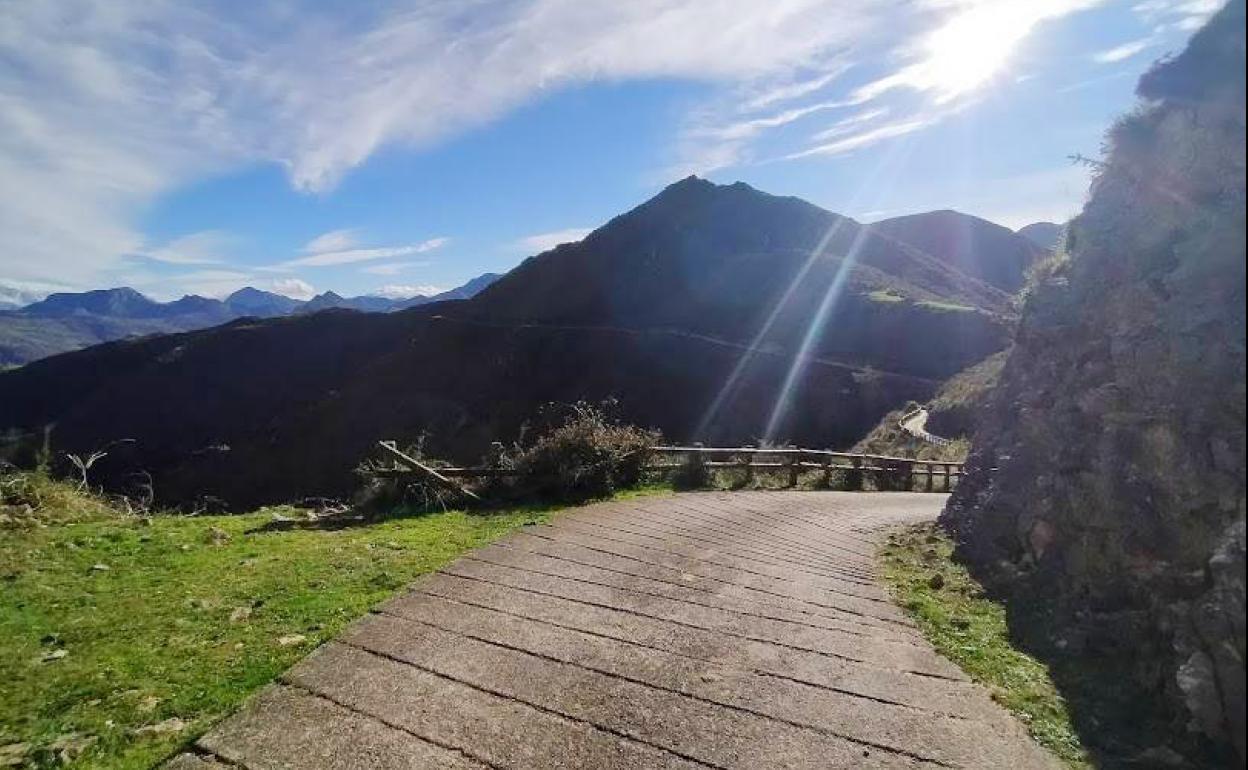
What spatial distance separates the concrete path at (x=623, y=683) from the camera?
14.8ft

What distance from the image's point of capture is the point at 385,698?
5.03 metres

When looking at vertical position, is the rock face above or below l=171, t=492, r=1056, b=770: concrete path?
above

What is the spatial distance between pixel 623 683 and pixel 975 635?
3583 mm

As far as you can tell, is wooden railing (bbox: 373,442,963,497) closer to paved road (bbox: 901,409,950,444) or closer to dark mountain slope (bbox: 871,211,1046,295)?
paved road (bbox: 901,409,950,444)

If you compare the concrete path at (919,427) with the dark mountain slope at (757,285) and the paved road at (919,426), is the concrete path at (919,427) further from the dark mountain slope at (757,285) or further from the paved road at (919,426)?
the dark mountain slope at (757,285)

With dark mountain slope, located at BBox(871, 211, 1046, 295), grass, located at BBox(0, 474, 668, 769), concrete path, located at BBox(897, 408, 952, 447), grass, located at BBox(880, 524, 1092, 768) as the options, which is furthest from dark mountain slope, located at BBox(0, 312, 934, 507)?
dark mountain slope, located at BBox(871, 211, 1046, 295)

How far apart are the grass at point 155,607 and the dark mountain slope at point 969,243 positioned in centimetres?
12168

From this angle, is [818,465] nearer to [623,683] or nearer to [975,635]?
[975,635]

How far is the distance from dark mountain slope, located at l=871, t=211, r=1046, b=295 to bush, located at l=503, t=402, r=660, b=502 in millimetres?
115078

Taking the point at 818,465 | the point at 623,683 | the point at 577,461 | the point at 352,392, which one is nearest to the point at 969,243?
the point at 352,392

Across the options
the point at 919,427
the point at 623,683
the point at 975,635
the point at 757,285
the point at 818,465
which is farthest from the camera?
the point at 757,285

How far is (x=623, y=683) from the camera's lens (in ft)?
17.8

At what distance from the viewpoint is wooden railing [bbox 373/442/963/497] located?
1212 cm

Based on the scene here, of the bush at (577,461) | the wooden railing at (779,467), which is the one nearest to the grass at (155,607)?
the wooden railing at (779,467)
